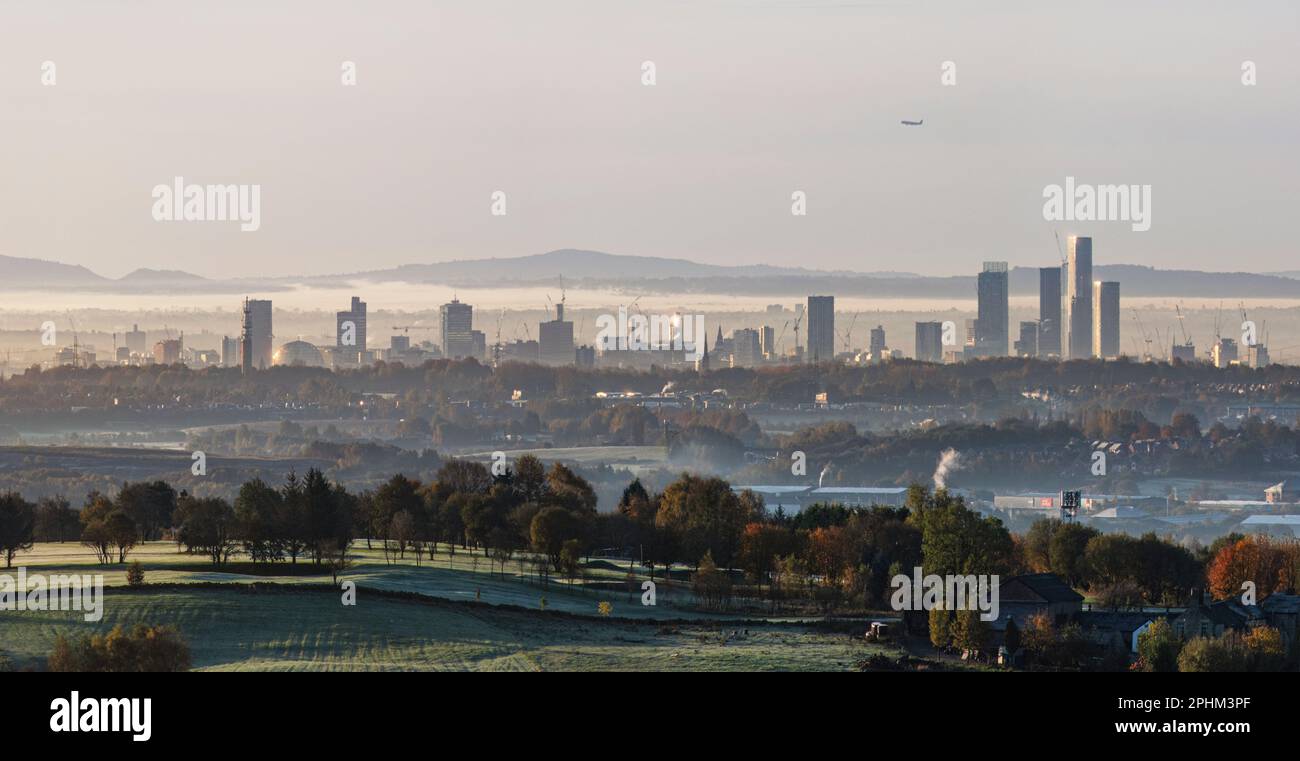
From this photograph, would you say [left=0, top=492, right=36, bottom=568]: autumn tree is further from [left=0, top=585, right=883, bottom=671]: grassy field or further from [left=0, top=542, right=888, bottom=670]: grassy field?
[left=0, top=585, right=883, bottom=671]: grassy field

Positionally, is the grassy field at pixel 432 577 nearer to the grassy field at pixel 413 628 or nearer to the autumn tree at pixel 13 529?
the grassy field at pixel 413 628

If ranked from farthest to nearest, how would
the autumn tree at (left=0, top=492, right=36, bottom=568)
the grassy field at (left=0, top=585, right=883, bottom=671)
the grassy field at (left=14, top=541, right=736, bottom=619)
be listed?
1. the autumn tree at (left=0, top=492, right=36, bottom=568)
2. the grassy field at (left=14, top=541, right=736, bottom=619)
3. the grassy field at (left=0, top=585, right=883, bottom=671)

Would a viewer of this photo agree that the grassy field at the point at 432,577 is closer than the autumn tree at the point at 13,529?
Yes

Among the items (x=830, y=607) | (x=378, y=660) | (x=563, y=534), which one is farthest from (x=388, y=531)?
(x=378, y=660)

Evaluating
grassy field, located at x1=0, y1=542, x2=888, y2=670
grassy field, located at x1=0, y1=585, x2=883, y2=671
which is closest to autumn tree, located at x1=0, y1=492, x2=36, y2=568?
grassy field, located at x1=0, y1=542, x2=888, y2=670

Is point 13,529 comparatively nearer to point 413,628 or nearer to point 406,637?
point 413,628

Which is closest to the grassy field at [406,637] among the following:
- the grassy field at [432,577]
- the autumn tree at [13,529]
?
the grassy field at [432,577]

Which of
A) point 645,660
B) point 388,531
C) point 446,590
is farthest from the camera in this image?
point 388,531
